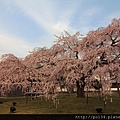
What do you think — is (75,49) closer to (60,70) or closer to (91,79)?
(60,70)

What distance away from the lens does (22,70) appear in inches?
503

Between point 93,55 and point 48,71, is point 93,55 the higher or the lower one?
the higher one

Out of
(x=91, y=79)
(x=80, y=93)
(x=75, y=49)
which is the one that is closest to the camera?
(x=91, y=79)

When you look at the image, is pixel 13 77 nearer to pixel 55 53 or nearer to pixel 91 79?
pixel 55 53

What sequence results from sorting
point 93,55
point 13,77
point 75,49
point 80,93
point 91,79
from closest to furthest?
point 91,79, point 93,55, point 13,77, point 75,49, point 80,93

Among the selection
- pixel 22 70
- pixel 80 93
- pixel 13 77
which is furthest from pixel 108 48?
pixel 13 77

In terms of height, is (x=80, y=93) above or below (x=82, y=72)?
below

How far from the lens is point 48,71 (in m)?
12.4

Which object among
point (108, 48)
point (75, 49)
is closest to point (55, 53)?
point (75, 49)

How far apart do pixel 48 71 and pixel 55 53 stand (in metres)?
2.72

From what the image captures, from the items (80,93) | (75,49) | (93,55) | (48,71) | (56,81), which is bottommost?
(80,93)

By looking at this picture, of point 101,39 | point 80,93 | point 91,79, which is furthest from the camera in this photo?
point 80,93

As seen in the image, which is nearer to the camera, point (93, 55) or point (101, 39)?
point (93, 55)

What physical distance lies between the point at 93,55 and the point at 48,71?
3.60 meters
